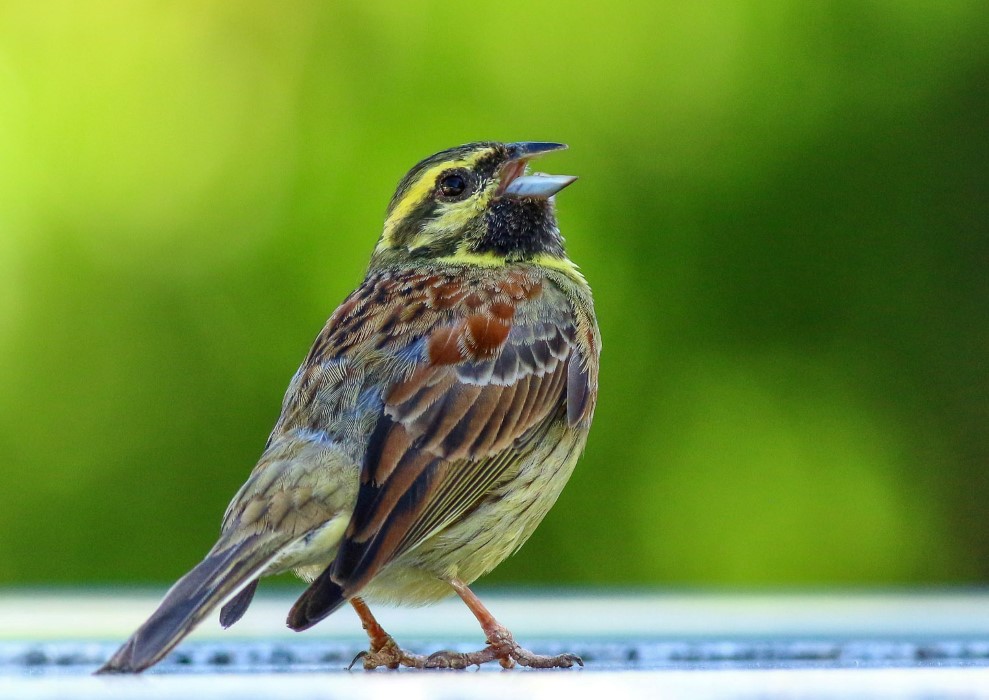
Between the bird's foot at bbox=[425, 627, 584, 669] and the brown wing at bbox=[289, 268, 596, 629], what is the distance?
0.26m

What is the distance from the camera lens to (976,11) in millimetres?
6664

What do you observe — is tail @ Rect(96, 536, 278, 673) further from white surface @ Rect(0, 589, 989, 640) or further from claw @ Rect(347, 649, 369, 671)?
claw @ Rect(347, 649, 369, 671)

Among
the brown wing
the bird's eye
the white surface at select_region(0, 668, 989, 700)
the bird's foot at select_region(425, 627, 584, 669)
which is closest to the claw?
the bird's foot at select_region(425, 627, 584, 669)

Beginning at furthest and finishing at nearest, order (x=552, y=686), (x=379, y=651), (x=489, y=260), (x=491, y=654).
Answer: (x=489, y=260) < (x=379, y=651) < (x=491, y=654) < (x=552, y=686)

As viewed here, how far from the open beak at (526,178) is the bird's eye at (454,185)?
89mm

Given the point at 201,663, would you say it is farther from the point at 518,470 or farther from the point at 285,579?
the point at 285,579

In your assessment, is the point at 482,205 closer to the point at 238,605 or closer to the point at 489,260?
the point at 489,260

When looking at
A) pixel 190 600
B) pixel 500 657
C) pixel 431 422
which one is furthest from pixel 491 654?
pixel 190 600

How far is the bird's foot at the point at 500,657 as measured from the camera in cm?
309

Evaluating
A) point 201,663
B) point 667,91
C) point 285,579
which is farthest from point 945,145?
point 201,663

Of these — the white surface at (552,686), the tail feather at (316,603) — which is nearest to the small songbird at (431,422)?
the tail feather at (316,603)

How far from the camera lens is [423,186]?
13.2 ft

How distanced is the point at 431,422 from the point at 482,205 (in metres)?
0.83

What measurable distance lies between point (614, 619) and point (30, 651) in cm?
123
